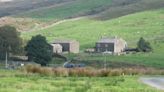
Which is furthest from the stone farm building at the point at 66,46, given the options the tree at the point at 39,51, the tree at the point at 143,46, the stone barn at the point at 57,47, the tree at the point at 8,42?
the tree at the point at 8,42

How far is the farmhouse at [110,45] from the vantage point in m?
161

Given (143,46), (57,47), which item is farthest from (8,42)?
(143,46)

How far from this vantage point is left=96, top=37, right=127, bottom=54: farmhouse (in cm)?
16100

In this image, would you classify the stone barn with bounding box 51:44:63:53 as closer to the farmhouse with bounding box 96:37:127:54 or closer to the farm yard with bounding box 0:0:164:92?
the farm yard with bounding box 0:0:164:92

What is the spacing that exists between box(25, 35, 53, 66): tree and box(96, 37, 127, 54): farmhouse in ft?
168

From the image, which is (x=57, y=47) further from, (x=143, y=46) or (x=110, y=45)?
(x=143, y=46)

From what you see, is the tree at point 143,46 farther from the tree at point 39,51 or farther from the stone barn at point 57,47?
the tree at point 39,51

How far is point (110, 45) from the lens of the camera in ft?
536

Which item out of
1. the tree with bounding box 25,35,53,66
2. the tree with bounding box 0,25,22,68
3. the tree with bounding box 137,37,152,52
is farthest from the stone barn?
the tree with bounding box 0,25,22,68

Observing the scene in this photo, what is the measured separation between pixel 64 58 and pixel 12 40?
1917 centimetres

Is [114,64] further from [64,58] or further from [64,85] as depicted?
[64,85]

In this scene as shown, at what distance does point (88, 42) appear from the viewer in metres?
184

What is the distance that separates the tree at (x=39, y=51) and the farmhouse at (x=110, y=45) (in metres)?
51.3

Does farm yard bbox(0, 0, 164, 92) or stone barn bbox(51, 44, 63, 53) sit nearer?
farm yard bbox(0, 0, 164, 92)
